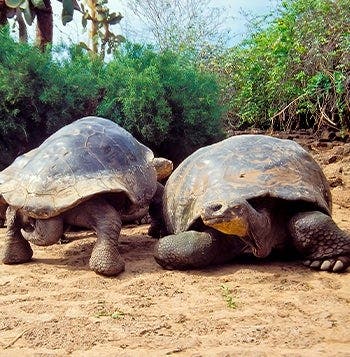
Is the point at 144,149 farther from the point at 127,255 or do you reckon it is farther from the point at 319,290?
the point at 319,290

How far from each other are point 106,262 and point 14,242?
82 cm

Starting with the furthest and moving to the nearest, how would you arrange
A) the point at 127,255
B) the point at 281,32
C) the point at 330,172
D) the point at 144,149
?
the point at 281,32, the point at 330,172, the point at 144,149, the point at 127,255

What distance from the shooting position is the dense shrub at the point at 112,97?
700 centimetres

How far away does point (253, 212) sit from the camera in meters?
3.33

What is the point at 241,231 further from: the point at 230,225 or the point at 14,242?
the point at 14,242

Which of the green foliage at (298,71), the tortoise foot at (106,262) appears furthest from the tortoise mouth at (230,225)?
the green foliage at (298,71)

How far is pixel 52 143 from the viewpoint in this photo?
412 cm

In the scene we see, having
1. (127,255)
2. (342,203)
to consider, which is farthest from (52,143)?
(342,203)

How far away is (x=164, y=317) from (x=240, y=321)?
0.37 m

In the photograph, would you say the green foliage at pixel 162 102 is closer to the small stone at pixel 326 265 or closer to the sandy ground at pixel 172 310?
the sandy ground at pixel 172 310

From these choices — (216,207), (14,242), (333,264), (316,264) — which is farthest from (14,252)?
(333,264)

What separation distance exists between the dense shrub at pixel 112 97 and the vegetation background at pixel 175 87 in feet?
0.04

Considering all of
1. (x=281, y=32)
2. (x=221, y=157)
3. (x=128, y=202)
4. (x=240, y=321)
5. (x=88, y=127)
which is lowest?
(x=240, y=321)

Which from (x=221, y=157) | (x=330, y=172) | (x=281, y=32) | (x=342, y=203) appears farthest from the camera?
(x=281, y=32)
